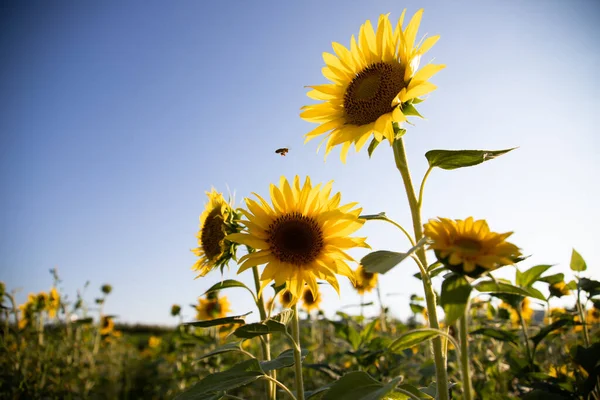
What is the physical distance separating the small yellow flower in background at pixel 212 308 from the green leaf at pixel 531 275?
125 inches

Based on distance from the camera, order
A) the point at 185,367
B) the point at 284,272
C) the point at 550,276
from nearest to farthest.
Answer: the point at 284,272, the point at 550,276, the point at 185,367

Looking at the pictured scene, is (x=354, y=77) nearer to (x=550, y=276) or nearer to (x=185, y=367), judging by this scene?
(x=550, y=276)

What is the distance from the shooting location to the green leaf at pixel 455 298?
941 mm

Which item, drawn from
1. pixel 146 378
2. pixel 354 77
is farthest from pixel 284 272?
pixel 146 378

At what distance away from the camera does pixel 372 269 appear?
978 mm

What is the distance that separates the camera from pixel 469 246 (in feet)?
3.36

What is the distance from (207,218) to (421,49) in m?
1.38

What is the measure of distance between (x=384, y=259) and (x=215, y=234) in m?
1.16

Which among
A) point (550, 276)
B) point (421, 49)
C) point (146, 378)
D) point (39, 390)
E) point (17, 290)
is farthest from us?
point (146, 378)

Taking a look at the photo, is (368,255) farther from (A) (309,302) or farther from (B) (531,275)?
(A) (309,302)

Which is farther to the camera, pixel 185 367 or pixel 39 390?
pixel 185 367

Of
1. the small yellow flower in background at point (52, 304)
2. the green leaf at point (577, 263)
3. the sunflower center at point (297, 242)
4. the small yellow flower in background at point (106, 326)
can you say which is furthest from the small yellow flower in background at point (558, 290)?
the small yellow flower in background at point (106, 326)

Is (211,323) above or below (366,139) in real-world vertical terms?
A: below

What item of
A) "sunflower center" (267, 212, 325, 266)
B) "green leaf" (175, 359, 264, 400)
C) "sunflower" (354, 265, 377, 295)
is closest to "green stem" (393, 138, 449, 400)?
"sunflower center" (267, 212, 325, 266)
